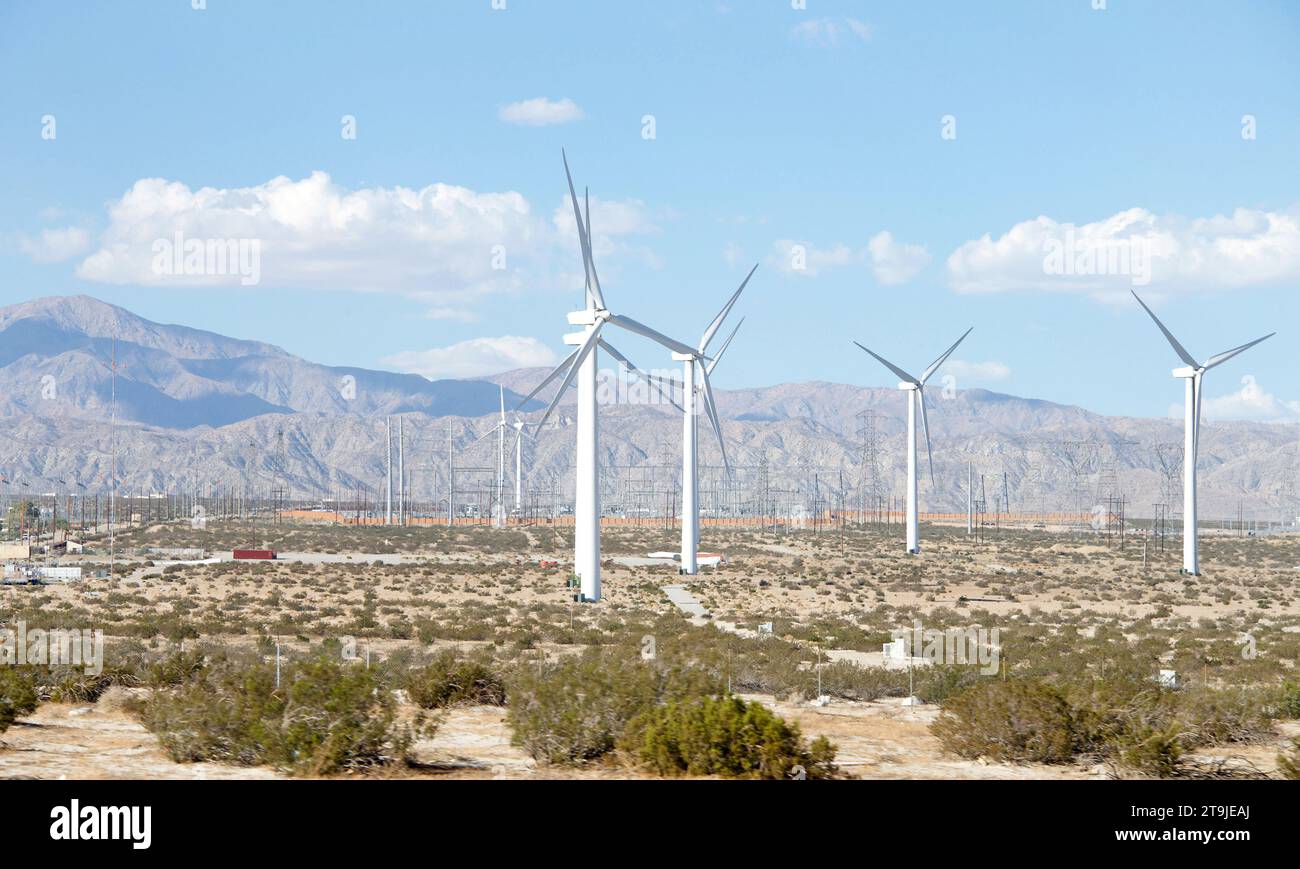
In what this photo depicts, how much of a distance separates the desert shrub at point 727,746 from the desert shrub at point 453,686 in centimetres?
688

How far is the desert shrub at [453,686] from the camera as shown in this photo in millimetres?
21219

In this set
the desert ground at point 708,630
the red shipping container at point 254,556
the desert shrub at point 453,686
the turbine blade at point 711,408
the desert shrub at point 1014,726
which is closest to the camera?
the desert shrub at point 1014,726

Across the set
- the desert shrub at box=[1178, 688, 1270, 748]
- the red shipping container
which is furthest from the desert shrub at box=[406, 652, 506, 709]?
the red shipping container

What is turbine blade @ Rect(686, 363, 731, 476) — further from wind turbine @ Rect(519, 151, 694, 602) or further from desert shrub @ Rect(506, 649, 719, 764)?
desert shrub @ Rect(506, 649, 719, 764)

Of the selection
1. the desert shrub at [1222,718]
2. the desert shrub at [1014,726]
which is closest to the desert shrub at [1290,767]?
the desert shrub at [1222,718]

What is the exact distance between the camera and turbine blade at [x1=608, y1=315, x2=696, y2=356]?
53.2 meters

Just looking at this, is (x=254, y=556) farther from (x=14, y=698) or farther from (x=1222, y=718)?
(x=1222, y=718)

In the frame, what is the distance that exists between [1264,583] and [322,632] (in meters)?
57.6

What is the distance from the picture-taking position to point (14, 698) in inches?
716

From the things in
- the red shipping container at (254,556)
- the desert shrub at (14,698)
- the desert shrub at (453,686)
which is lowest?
the red shipping container at (254,556)
